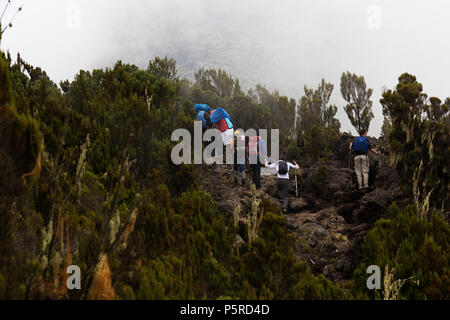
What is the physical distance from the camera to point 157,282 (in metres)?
2.57

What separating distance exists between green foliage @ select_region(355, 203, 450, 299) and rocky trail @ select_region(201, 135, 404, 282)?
496 mm

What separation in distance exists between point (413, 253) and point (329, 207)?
340 cm

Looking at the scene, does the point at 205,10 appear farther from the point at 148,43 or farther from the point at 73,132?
the point at 73,132

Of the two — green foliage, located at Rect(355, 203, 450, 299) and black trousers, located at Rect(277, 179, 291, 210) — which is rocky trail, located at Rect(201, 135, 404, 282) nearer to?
black trousers, located at Rect(277, 179, 291, 210)

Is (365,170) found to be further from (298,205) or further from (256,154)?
(256,154)

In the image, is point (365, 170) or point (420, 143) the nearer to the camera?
point (420, 143)

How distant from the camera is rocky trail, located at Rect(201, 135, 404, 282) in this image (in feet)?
14.6

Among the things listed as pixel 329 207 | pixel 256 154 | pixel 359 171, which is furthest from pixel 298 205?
pixel 359 171

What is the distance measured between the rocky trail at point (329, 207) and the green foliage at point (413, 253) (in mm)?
496

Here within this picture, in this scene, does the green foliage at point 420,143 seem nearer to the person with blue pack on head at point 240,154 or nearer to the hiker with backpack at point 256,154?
the hiker with backpack at point 256,154

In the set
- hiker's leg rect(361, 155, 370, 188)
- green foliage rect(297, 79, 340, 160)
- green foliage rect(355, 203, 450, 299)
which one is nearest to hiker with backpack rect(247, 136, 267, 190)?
hiker's leg rect(361, 155, 370, 188)

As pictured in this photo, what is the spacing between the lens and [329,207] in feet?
21.6

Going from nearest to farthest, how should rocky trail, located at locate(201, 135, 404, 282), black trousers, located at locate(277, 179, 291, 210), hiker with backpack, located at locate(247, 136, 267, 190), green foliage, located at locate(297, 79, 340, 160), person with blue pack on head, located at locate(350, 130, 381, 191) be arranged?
rocky trail, located at locate(201, 135, 404, 282) → black trousers, located at locate(277, 179, 291, 210) → hiker with backpack, located at locate(247, 136, 267, 190) → person with blue pack on head, located at locate(350, 130, 381, 191) → green foliage, located at locate(297, 79, 340, 160)

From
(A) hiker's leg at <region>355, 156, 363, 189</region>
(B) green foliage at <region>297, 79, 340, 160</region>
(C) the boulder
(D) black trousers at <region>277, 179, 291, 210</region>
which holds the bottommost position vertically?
(C) the boulder
